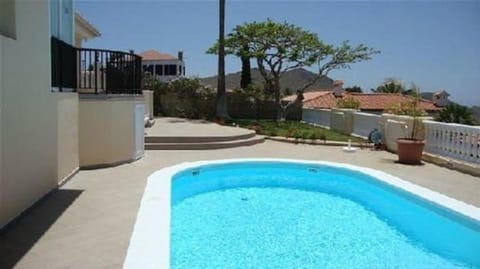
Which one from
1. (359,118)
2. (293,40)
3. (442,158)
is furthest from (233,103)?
(442,158)

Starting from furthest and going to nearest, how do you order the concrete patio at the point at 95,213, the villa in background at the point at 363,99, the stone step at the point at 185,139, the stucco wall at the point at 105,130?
the villa in background at the point at 363,99 < the stone step at the point at 185,139 < the stucco wall at the point at 105,130 < the concrete patio at the point at 95,213

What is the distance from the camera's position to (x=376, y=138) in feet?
57.5

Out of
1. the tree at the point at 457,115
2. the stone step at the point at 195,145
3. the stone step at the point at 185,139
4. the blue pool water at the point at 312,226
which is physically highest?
the tree at the point at 457,115

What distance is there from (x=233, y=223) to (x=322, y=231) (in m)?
1.70

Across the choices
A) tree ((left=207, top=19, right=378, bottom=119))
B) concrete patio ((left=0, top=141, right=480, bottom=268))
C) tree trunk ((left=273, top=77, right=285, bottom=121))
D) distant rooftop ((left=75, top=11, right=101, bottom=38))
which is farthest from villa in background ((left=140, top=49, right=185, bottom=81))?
concrete patio ((left=0, top=141, right=480, bottom=268))

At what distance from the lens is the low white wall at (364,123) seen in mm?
19947

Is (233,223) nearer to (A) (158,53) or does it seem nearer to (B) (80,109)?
(B) (80,109)

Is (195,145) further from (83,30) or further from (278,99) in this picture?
(278,99)

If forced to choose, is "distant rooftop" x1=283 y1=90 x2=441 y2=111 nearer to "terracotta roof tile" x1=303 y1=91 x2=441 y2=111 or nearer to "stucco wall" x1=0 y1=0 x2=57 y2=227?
"terracotta roof tile" x1=303 y1=91 x2=441 y2=111

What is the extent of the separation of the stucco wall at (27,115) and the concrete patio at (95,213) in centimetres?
42

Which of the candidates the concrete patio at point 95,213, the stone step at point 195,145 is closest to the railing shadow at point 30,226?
the concrete patio at point 95,213

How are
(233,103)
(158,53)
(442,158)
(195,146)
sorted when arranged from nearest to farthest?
(442,158) < (195,146) < (233,103) < (158,53)

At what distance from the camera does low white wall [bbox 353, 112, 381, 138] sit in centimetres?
1995

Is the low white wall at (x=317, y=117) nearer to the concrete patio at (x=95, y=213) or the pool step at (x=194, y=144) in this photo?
the pool step at (x=194, y=144)
